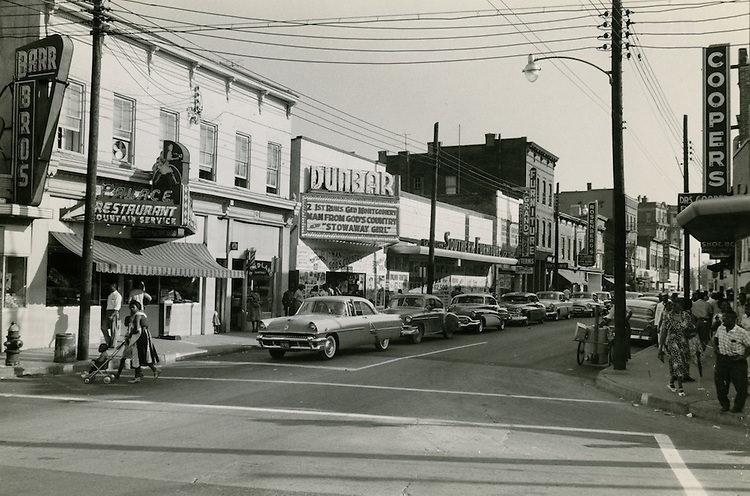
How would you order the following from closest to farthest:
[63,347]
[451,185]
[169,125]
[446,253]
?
[63,347] → [169,125] → [446,253] → [451,185]

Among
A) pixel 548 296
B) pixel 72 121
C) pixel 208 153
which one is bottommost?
pixel 548 296

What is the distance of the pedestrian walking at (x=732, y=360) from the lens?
10.8 m

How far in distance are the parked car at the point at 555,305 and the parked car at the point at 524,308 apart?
2165mm

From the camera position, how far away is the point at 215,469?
6.80m

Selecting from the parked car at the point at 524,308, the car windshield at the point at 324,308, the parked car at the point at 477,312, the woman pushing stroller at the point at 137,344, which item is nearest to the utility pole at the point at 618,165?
the car windshield at the point at 324,308

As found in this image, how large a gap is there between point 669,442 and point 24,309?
15006 millimetres

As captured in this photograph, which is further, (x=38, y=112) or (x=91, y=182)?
(x=38, y=112)

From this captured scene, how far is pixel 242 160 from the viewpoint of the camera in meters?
25.4

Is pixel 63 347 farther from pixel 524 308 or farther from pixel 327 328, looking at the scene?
pixel 524 308

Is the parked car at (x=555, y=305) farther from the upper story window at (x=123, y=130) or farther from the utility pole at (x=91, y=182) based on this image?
the utility pole at (x=91, y=182)

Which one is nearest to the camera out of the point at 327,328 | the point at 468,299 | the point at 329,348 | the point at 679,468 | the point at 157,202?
the point at 679,468

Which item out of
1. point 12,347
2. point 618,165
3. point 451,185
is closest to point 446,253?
point 451,185

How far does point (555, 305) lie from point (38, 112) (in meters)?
28.9

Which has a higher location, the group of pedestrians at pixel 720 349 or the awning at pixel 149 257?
the awning at pixel 149 257
